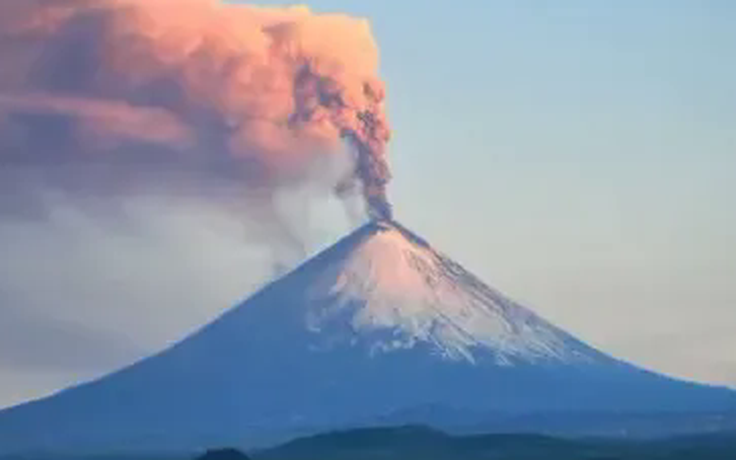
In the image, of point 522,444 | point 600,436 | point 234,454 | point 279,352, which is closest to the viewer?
point 234,454

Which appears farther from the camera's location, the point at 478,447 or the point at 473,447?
the point at 478,447

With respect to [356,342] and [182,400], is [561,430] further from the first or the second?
[182,400]

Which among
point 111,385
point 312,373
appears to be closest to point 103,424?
point 111,385

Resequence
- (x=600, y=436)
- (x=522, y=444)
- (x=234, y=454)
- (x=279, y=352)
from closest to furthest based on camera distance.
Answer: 1. (x=234, y=454)
2. (x=522, y=444)
3. (x=600, y=436)
4. (x=279, y=352)

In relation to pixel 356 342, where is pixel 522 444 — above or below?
below

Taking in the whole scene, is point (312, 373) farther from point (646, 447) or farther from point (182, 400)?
point (646, 447)

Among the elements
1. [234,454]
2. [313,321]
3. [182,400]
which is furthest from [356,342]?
[234,454]

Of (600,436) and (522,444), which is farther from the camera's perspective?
(600,436)

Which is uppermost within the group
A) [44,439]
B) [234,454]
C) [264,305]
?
[264,305]

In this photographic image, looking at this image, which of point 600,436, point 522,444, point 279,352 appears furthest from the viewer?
point 279,352
